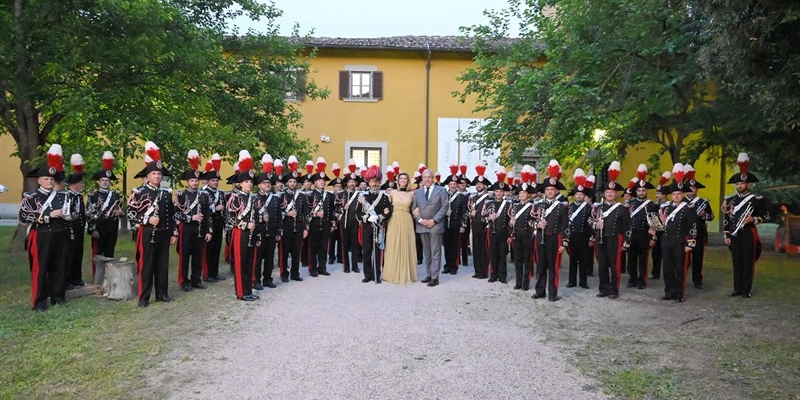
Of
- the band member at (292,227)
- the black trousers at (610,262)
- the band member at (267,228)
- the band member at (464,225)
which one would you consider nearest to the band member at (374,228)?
the band member at (292,227)

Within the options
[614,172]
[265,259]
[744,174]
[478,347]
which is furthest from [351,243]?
[744,174]

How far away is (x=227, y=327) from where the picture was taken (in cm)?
757

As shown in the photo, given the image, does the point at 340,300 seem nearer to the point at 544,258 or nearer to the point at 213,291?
the point at 213,291

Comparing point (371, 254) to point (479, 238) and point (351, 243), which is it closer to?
point (351, 243)

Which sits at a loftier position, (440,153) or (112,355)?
(440,153)

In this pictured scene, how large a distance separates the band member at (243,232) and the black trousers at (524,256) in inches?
180

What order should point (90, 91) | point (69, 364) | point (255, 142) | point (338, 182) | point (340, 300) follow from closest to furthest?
1. point (69, 364)
2. point (340, 300)
3. point (90, 91)
4. point (338, 182)
5. point (255, 142)

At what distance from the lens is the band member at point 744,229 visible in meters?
10.3

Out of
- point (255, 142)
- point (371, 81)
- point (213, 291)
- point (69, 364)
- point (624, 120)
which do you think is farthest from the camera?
point (371, 81)

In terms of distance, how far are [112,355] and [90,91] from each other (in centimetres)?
688

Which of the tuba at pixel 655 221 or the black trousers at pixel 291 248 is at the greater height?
the tuba at pixel 655 221

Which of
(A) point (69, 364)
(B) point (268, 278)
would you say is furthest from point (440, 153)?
(A) point (69, 364)

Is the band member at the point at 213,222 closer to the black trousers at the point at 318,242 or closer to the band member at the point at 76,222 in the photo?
the black trousers at the point at 318,242

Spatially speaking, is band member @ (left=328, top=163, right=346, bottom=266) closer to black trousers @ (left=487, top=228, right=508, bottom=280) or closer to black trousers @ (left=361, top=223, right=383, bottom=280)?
black trousers @ (left=361, top=223, right=383, bottom=280)
